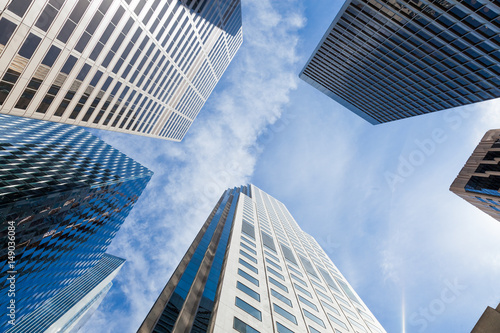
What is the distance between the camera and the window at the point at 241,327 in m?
18.2

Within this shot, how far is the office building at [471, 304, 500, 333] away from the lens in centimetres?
461

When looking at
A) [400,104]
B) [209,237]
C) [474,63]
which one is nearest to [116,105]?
[209,237]

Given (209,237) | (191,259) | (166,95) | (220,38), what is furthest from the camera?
(220,38)

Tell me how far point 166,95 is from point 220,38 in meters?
25.3

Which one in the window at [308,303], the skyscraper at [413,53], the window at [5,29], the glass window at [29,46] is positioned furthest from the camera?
the skyscraper at [413,53]

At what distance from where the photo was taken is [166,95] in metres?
56.3

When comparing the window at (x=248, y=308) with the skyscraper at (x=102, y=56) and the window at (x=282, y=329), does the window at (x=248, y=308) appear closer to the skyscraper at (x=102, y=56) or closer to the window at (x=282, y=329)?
the window at (x=282, y=329)

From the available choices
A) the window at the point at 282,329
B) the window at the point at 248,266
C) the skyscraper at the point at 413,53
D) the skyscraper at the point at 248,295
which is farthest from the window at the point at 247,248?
the skyscraper at the point at 413,53

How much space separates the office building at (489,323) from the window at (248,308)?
61.9ft

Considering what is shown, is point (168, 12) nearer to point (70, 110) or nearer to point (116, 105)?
point (116, 105)

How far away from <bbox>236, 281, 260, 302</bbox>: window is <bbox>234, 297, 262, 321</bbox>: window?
172 cm

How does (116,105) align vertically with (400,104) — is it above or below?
below

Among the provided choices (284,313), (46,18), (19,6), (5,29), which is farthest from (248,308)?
(46,18)

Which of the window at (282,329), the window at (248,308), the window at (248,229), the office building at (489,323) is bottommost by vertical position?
the window at (248,229)
